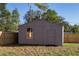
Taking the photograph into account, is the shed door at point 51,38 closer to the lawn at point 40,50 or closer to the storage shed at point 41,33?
the storage shed at point 41,33

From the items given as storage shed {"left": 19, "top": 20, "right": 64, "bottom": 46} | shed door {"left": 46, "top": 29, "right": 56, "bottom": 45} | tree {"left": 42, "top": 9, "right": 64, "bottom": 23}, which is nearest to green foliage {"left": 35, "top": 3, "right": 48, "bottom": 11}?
tree {"left": 42, "top": 9, "right": 64, "bottom": 23}

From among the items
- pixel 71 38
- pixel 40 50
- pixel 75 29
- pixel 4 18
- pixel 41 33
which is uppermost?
pixel 4 18

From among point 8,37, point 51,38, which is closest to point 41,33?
point 51,38

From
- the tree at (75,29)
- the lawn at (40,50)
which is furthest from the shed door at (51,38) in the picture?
the tree at (75,29)

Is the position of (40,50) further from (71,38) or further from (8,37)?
(8,37)

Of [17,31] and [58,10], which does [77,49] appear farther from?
[17,31]

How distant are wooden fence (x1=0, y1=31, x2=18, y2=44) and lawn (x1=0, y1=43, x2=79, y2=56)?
0.39 m

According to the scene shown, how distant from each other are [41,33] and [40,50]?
1022 mm

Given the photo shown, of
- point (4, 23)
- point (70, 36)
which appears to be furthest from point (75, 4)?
point (4, 23)

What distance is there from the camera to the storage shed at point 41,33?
9.95 meters

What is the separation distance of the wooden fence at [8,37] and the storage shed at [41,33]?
175 mm

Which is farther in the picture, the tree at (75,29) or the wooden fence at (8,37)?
the wooden fence at (8,37)

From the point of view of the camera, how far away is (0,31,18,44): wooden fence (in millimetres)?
9886

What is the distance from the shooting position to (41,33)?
10180 mm
